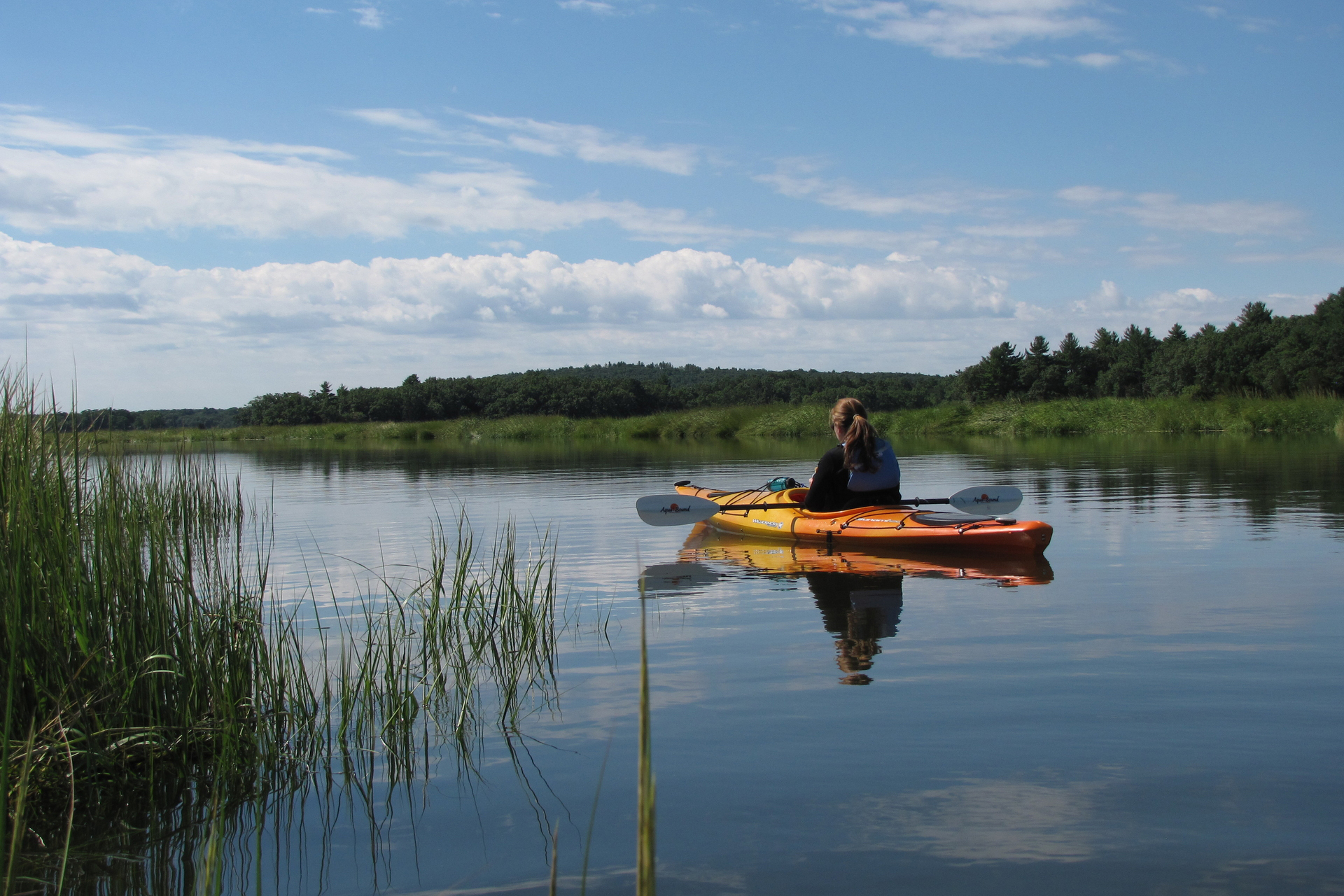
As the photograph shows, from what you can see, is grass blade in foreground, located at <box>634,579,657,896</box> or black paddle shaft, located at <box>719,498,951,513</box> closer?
grass blade in foreground, located at <box>634,579,657,896</box>

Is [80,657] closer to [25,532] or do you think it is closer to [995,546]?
[25,532]

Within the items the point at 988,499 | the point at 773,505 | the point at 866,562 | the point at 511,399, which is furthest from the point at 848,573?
the point at 511,399

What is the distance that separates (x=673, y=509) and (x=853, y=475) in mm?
1855

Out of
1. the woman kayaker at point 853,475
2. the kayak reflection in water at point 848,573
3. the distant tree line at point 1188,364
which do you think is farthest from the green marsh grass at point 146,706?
the distant tree line at point 1188,364

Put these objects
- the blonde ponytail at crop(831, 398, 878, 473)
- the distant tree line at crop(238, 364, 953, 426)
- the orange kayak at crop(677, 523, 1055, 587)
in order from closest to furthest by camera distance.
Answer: the orange kayak at crop(677, 523, 1055, 587) → the blonde ponytail at crop(831, 398, 878, 473) → the distant tree line at crop(238, 364, 953, 426)

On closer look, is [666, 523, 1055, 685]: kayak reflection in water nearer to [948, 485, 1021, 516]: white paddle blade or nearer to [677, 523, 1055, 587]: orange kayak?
[677, 523, 1055, 587]: orange kayak

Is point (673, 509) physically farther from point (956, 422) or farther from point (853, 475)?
point (956, 422)

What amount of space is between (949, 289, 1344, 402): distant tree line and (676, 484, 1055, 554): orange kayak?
29.3 meters

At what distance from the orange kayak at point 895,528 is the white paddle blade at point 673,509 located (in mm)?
412

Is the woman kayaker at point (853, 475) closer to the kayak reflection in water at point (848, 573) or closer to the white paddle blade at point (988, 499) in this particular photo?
the kayak reflection in water at point (848, 573)

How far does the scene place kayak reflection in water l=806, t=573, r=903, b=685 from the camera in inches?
203

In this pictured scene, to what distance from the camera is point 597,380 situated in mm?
67250

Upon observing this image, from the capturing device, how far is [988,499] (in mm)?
9852

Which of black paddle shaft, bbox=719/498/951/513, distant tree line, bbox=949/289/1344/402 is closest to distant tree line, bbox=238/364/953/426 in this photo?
distant tree line, bbox=949/289/1344/402
